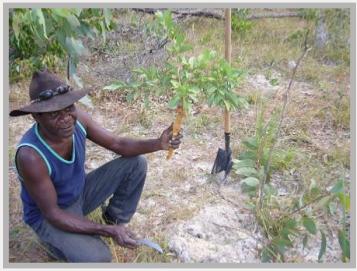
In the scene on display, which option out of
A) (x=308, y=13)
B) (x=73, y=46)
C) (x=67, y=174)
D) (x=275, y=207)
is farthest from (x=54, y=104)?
(x=308, y=13)

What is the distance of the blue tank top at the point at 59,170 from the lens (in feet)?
6.80

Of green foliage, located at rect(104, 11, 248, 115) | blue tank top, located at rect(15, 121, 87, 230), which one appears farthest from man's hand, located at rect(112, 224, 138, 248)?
green foliage, located at rect(104, 11, 248, 115)

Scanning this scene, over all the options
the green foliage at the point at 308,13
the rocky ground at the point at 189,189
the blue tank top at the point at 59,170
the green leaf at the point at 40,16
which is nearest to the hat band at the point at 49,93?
the blue tank top at the point at 59,170

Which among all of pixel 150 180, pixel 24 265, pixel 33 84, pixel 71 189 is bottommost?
pixel 24 265

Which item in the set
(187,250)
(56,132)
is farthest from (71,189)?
(187,250)

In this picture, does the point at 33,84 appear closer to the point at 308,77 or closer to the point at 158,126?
the point at 158,126

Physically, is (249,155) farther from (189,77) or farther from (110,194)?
(110,194)

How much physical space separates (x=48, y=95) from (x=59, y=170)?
1.14 feet

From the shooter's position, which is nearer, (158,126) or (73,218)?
(73,218)

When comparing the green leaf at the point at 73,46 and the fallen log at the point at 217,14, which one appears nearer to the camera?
the green leaf at the point at 73,46

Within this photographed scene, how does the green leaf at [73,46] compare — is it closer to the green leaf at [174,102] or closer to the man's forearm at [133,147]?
the green leaf at [174,102]

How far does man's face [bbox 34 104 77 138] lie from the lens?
79.0 inches

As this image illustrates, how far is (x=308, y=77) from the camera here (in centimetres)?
420

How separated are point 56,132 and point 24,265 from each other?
0.73m
